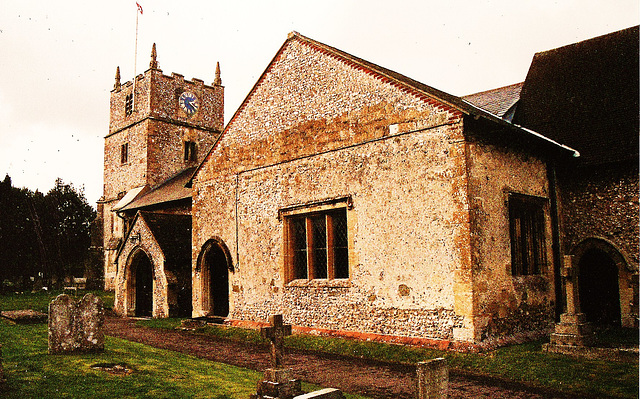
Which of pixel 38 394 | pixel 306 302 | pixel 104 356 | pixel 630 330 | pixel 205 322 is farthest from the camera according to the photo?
pixel 205 322

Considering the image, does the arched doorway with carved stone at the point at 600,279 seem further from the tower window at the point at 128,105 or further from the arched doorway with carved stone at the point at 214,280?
the tower window at the point at 128,105

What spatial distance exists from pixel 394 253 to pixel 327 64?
18.8 feet

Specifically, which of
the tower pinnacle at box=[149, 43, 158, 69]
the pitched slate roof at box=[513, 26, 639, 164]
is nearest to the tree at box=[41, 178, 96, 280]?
the tower pinnacle at box=[149, 43, 158, 69]

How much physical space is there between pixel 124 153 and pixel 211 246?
82.4 feet

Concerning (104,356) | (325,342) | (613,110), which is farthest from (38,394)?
(613,110)

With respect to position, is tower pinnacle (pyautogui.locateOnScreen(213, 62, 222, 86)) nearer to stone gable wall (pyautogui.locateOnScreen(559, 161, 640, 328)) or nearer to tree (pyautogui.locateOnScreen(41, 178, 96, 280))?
tree (pyautogui.locateOnScreen(41, 178, 96, 280))

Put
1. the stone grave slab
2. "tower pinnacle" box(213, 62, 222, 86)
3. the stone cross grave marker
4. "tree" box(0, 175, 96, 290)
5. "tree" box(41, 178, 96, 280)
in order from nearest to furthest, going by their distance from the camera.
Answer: the stone cross grave marker
the stone grave slab
"tree" box(0, 175, 96, 290)
"tower pinnacle" box(213, 62, 222, 86)
"tree" box(41, 178, 96, 280)

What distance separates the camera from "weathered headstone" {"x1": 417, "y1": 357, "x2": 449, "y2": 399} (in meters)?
4.81

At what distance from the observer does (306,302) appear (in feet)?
42.7

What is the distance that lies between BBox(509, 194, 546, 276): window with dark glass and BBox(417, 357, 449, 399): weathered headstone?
7039 millimetres

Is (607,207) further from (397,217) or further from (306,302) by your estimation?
(306,302)

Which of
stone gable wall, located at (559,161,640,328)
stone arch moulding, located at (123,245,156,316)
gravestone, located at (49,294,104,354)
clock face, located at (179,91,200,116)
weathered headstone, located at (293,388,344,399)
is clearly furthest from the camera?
clock face, located at (179,91,200,116)

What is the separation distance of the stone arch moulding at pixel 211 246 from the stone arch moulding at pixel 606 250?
34.1 ft

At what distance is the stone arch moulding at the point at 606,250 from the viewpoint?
1270 cm
